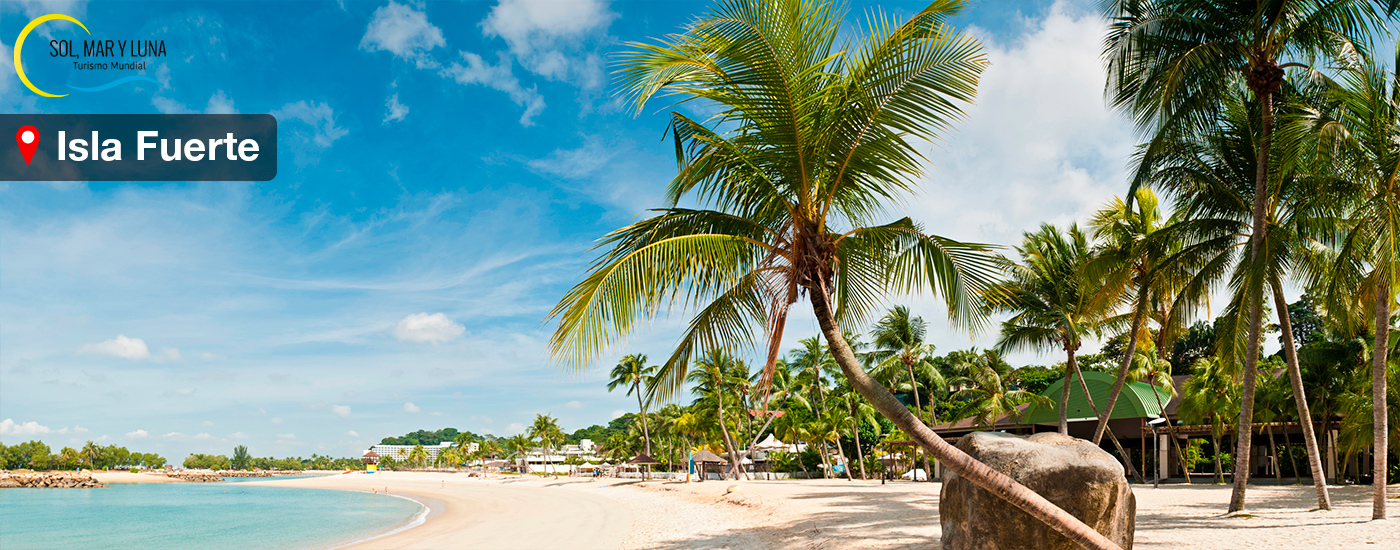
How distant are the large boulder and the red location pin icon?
42.2ft

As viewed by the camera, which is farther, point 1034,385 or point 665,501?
point 1034,385

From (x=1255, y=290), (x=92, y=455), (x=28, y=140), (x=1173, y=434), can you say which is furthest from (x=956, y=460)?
(x=92, y=455)

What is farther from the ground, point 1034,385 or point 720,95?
point 720,95

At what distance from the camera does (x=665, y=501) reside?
26.1 meters

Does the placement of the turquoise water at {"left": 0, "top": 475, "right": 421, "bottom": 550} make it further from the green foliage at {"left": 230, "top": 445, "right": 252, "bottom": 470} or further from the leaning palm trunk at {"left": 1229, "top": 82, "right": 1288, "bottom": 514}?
the green foliage at {"left": 230, "top": 445, "right": 252, "bottom": 470}

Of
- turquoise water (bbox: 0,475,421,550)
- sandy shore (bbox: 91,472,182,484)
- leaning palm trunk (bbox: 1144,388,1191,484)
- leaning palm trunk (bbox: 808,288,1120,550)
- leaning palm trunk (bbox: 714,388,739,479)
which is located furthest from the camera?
sandy shore (bbox: 91,472,182,484)

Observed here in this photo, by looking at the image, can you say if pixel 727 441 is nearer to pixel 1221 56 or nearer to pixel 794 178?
pixel 1221 56

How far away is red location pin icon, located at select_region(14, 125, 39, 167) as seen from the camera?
33.4ft

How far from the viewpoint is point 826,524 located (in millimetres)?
12719

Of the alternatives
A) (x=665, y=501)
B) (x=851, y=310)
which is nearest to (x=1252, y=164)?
(x=851, y=310)

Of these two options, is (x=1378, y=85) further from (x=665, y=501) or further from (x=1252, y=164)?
(x=665, y=501)

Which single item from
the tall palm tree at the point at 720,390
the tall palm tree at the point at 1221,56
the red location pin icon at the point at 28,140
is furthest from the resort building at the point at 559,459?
the tall palm tree at the point at 1221,56

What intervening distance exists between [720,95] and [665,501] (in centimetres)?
2291

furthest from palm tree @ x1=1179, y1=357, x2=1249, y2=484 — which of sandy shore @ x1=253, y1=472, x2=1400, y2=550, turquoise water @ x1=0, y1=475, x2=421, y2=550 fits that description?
turquoise water @ x1=0, y1=475, x2=421, y2=550
